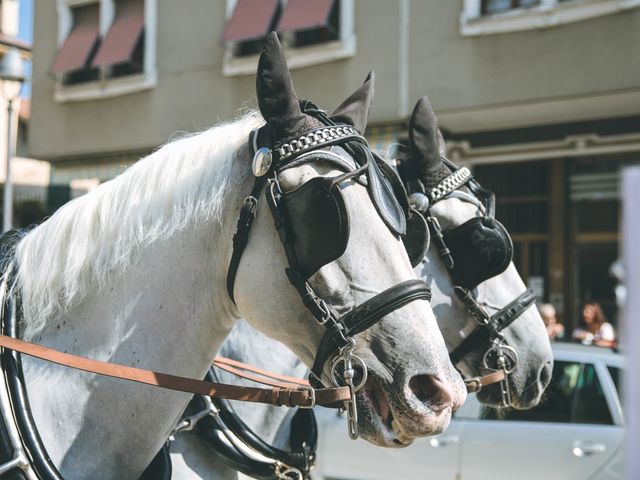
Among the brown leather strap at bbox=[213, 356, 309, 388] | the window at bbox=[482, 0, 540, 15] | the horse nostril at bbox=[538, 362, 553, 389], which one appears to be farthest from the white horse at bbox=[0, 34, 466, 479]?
the window at bbox=[482, 0, 540, 15]

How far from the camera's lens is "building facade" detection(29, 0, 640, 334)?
8570mm

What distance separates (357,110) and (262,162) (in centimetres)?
40

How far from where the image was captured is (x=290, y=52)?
1027 cm

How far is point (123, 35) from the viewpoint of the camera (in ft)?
39.6

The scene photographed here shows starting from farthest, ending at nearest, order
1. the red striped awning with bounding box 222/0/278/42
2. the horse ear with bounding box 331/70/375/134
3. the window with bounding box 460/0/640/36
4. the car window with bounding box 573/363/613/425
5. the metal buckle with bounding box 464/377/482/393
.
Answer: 1. the red striped awning with bounding box 222/0/278/42
2. the window with bounding box 460/0/640/36
3. the car window with bounding box 573/363/613/425
4. the metal buckle with bounding box 464/377/482/393
5. the horse ear with bounding box 331/70/375/134

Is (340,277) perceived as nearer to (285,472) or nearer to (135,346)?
(135,346)

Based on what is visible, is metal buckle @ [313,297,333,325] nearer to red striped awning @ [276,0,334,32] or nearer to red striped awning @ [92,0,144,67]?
red striped awning @ [276,0,334,32]

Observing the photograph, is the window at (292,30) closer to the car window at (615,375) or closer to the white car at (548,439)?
the white car at (548,439)

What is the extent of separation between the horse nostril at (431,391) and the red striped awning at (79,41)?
38.3ft

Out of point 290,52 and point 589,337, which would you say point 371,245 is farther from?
point 290,52

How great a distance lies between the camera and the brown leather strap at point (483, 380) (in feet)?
8.94

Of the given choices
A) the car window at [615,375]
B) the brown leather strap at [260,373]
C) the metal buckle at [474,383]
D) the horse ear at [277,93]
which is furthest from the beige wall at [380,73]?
the horse ear at [277,93]

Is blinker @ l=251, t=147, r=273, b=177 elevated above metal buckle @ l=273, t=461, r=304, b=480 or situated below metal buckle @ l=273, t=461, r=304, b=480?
above

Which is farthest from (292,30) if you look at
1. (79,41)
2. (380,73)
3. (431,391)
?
(431,391)
